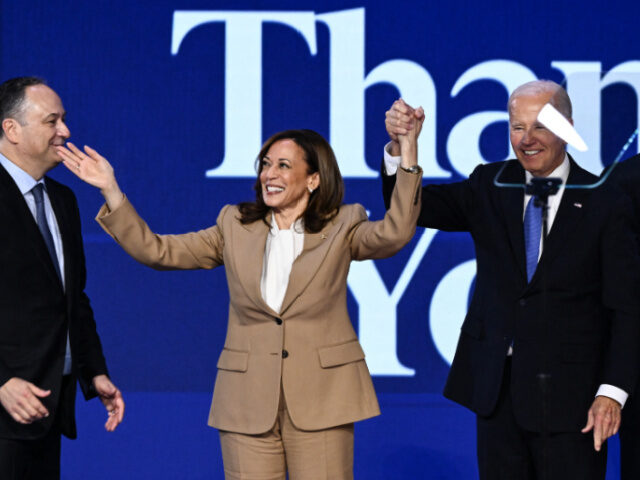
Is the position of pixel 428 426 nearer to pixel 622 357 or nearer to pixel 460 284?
pixel 460 284

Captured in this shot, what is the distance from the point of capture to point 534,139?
2568 mm

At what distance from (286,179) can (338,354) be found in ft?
1.74

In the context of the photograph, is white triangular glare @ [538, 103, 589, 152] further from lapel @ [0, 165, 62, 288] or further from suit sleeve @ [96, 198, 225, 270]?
lapel @ [0, 165, 62, 288]

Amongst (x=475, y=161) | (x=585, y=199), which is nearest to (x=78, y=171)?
(x=585, y=199)

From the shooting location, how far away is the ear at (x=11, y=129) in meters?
2.68

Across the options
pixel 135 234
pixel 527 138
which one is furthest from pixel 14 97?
pixel 527 138

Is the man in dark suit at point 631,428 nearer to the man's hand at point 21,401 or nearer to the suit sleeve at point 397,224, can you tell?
the suit sleeve at point 397,224

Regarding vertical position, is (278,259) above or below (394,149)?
below

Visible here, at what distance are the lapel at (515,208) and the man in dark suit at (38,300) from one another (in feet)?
4.02

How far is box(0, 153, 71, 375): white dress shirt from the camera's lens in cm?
264

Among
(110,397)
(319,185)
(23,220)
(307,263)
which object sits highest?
(319,185)

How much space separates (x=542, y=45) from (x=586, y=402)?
2.22 metres

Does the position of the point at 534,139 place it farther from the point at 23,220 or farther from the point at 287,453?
the point at 23,220

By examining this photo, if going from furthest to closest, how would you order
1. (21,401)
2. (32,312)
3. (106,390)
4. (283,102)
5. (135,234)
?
(283,102), (106,390), (135,234), (32,312), (21,401)
